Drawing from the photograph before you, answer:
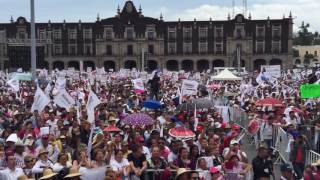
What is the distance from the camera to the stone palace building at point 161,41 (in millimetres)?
87812

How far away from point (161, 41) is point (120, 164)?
7981 centimetres

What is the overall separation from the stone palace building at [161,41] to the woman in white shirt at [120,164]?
78.1 m

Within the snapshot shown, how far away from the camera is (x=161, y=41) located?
3484 inches

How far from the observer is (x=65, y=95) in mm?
14773

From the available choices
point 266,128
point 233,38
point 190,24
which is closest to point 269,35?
point 233,38

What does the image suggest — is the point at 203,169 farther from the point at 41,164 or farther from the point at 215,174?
the point at 41,164

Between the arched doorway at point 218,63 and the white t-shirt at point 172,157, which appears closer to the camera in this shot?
the white t-shirt at point 172,157

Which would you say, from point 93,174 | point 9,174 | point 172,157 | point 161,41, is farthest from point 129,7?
point 93,174

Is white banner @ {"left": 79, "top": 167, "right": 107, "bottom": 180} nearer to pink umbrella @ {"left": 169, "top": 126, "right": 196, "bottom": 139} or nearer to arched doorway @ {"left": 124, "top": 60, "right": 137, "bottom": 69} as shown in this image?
pink umbrella @ {"left": 169, "top": 126, "right": 196, "bottom": 139}

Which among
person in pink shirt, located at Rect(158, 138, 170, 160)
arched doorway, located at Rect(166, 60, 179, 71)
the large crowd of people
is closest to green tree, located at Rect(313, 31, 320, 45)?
arched doorway, located at Rect(166, 60, 179, 71)

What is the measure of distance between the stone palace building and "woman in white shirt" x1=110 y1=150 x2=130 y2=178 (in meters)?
78.1

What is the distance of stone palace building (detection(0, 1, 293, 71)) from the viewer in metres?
87.8

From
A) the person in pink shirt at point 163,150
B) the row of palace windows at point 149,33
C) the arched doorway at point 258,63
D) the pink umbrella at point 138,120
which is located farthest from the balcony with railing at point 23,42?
the person in pink shirt at point 163,150

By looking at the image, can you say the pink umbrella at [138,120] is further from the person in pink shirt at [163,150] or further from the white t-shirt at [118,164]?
the white t-shirt at [118,164]
